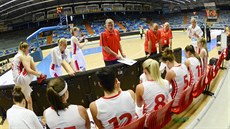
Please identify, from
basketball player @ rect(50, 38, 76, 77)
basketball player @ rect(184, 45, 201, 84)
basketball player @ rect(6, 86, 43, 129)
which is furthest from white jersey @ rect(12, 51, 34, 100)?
basketball player @ rect(184, 45, 201, 84)

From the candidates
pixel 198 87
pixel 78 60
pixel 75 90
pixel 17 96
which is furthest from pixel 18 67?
pixel 198 87

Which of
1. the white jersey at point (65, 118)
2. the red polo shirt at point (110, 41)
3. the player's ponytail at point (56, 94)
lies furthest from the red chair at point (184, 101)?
Result: the red polo shirt at point (110, 41)

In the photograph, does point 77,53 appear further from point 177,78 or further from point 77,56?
point 177,78

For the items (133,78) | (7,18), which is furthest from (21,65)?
(7,18)

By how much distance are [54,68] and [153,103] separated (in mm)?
3147

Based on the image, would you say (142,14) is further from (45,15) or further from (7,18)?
(7,18)

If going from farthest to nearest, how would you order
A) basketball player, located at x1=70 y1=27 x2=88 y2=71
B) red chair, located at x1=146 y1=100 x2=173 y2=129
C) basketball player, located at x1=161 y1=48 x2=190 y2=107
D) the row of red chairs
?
basketball player, located at x1=70 y1=27 x2=88 y2=71
basketball player, located at x1=161 y1=48 x2=190 y2=107
red chair, located at x1=146 y1=100 x2=173 y2=129
the row of red chairs

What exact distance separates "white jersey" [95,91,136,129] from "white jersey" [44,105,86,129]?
23 cm

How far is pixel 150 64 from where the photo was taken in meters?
2.99

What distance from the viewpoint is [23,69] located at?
4348 millimetres

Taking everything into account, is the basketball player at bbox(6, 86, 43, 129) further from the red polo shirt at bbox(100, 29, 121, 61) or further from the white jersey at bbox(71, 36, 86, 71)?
the white jersey at bbox(71, 36, 86, 71)

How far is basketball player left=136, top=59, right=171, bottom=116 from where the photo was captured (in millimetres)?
2928

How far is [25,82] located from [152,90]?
2605 mm

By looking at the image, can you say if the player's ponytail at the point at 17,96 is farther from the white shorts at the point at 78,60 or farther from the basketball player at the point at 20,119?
the white shorts at the point at 78,60
